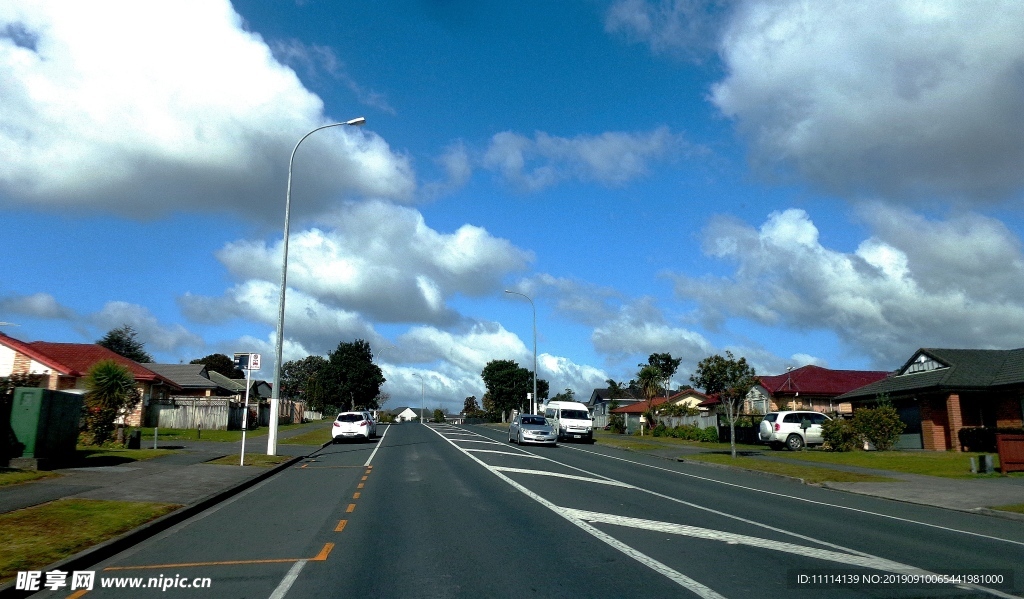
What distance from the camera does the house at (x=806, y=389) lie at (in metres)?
52.3

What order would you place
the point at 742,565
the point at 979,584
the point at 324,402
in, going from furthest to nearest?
1. the point at 324,402
2. the point at 742,565
3. the point at 979,584

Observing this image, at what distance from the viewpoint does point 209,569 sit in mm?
8078

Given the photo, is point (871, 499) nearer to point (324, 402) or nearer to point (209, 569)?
point (209, 569)

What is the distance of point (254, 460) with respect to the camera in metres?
21.5

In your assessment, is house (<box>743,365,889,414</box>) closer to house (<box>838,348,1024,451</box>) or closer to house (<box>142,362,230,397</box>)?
house (<box>838,348,1024,451</box>)

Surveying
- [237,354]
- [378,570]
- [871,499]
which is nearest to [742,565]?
[378,570]

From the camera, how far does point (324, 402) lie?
97.1 meters

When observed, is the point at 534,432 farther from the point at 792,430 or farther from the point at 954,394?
the point at 954,394

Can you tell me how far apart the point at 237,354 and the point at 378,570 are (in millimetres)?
14815

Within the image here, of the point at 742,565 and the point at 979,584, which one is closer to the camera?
the point at 979,584

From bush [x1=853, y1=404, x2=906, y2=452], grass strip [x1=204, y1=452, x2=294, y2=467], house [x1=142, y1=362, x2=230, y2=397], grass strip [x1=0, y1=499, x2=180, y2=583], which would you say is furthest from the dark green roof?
house [x1=142, y1=362, x2=230, y2=397]

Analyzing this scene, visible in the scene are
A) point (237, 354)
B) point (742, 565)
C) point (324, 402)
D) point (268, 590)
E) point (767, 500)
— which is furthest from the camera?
point (324, 402)

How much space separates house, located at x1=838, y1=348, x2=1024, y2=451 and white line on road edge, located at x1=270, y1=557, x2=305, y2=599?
98.7 feet

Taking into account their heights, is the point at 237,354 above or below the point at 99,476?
above
